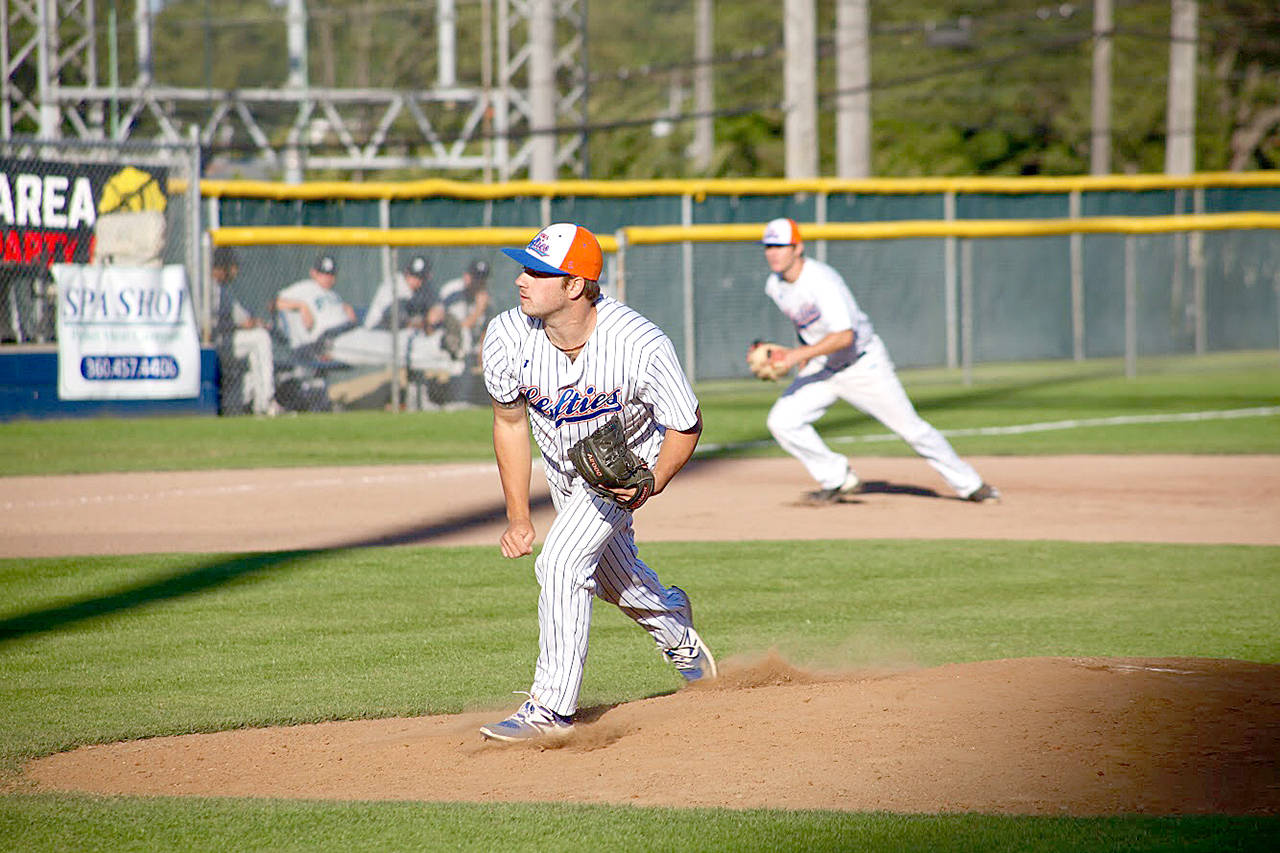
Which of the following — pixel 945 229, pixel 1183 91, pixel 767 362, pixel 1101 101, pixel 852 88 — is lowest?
pixel 767 362

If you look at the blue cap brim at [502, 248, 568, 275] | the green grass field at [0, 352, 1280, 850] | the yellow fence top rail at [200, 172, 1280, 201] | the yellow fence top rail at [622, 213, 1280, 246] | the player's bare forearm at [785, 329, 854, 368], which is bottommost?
the green grass field at [0, 352, 1280, 850]

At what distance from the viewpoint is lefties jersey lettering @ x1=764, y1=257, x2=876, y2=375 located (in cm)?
993

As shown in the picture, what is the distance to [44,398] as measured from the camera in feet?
50.7

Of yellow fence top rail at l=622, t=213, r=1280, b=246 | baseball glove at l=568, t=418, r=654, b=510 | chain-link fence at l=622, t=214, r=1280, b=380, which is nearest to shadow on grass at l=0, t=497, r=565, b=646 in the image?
baseball glove at l=568, t=418, r=654, b=510

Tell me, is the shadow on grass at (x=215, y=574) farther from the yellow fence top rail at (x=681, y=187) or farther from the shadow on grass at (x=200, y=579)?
the yellow fence top rail at (x=681, y=187)

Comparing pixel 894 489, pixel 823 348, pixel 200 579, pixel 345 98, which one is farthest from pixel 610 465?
pixel 345 98

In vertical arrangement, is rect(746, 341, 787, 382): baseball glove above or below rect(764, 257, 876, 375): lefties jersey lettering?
below

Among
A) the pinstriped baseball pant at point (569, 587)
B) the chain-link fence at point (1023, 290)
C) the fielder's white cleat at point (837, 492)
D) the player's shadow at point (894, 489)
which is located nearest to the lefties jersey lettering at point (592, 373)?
the pinstriped baseball pant at point (569, 587)

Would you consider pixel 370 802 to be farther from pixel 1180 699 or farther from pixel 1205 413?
pixel 1205 413

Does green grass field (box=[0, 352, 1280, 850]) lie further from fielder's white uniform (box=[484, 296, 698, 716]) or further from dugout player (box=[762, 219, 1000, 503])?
dugout player (box=[762, 219, 1000, 503])

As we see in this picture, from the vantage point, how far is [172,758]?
4984 mm

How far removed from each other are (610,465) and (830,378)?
19.2ft

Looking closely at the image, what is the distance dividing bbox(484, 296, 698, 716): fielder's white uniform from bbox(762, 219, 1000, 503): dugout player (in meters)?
4.94

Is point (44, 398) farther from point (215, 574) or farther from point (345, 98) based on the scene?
point (345, 98)
